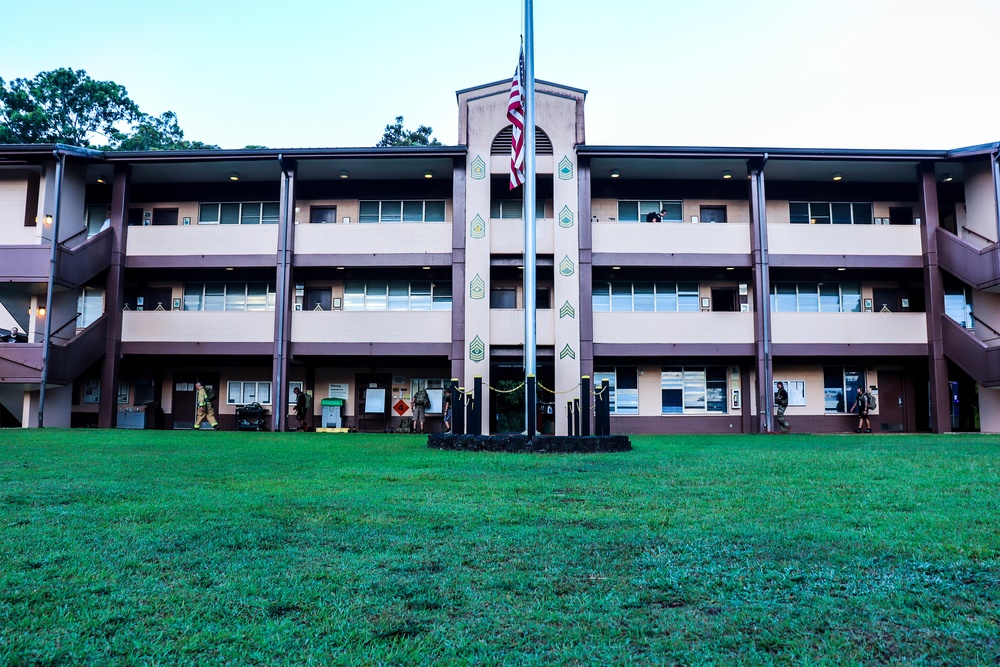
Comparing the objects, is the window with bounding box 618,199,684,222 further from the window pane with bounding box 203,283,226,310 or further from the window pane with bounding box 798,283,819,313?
the window pane with bounding box 203,283,226,310

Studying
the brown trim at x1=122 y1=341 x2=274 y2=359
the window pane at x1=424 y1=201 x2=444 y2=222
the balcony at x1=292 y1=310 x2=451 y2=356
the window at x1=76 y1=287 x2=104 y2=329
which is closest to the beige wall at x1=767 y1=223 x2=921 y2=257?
the window pane at x1=424 y1=201 x2=444 y2=222

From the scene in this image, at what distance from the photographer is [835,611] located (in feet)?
12.7

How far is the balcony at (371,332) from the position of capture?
26.8 m

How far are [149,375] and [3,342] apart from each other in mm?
5265

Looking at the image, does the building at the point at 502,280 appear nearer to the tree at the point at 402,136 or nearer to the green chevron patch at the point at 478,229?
the green chevron patch at the point at 478,229

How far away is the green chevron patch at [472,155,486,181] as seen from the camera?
26805mm

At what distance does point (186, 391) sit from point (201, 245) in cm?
591

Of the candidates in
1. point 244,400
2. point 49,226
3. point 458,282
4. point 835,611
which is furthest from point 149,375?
point 835,611

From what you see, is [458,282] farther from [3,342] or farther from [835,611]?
[835,611]

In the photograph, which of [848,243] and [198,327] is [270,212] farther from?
[848,243]

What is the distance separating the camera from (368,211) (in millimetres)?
29359

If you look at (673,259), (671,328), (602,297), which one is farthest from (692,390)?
(673,259)

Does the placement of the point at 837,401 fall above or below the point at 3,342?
below

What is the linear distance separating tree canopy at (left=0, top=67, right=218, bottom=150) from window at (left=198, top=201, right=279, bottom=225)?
58.3 ft
